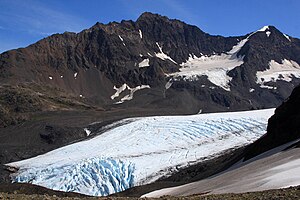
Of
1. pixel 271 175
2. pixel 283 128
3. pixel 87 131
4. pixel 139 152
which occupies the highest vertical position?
pixel 87 131

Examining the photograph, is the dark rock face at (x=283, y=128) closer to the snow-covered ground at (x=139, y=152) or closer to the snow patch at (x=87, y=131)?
the snow-covered ground at (x=139, y=152)

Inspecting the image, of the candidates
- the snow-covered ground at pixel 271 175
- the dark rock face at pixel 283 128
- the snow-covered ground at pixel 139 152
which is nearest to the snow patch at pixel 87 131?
the snow-covered ground at pixel 139 152

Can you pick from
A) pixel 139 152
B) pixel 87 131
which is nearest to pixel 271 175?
pixel 139 152

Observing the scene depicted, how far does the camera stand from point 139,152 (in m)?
48.7

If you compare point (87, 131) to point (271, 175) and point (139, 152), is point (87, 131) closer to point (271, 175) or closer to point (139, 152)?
point (139, 152)

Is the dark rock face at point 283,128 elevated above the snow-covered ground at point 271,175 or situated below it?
above

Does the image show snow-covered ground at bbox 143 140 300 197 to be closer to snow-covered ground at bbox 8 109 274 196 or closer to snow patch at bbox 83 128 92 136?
snow-covered ground at bbox 8 109 274 196

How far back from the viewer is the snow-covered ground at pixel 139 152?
138 feet

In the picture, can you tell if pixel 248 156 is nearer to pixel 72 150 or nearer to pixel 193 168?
pixel 193 168

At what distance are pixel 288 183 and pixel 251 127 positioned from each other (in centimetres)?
3600

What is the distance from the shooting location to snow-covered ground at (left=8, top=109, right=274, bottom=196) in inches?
1655

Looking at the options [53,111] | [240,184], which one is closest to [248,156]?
[240,184]

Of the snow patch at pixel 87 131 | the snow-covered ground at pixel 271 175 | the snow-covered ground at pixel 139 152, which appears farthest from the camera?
the snow patch at pixel 87 131

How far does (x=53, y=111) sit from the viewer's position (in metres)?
115
